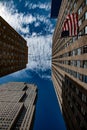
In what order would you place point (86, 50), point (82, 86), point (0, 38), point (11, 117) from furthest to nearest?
point (11, 117)
point (0, 38)
point (82, 86)
point (86, 50)

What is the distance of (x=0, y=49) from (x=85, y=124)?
34.4 m

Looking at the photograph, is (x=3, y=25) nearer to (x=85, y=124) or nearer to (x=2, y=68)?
(x=2, y=68)

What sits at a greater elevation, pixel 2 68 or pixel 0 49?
pixel 0 49

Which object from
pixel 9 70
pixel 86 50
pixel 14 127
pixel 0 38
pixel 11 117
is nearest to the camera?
pixel 86 50

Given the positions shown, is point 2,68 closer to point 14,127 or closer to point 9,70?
point 9,70

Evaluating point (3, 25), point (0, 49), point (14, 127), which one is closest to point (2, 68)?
point (0, 49)

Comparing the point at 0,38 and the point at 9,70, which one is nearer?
the point at 0,38

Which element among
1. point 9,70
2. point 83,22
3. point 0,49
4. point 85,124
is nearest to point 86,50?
point 83,22

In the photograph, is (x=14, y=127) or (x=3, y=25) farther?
(x=14, y=127)

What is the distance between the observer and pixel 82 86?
121 ft

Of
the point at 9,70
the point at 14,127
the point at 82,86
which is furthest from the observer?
the point at 14,127

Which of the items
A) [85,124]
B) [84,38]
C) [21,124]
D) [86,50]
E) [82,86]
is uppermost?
[84,38]

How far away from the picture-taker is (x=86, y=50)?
3338 cm

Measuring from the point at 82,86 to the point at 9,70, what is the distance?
120ft
